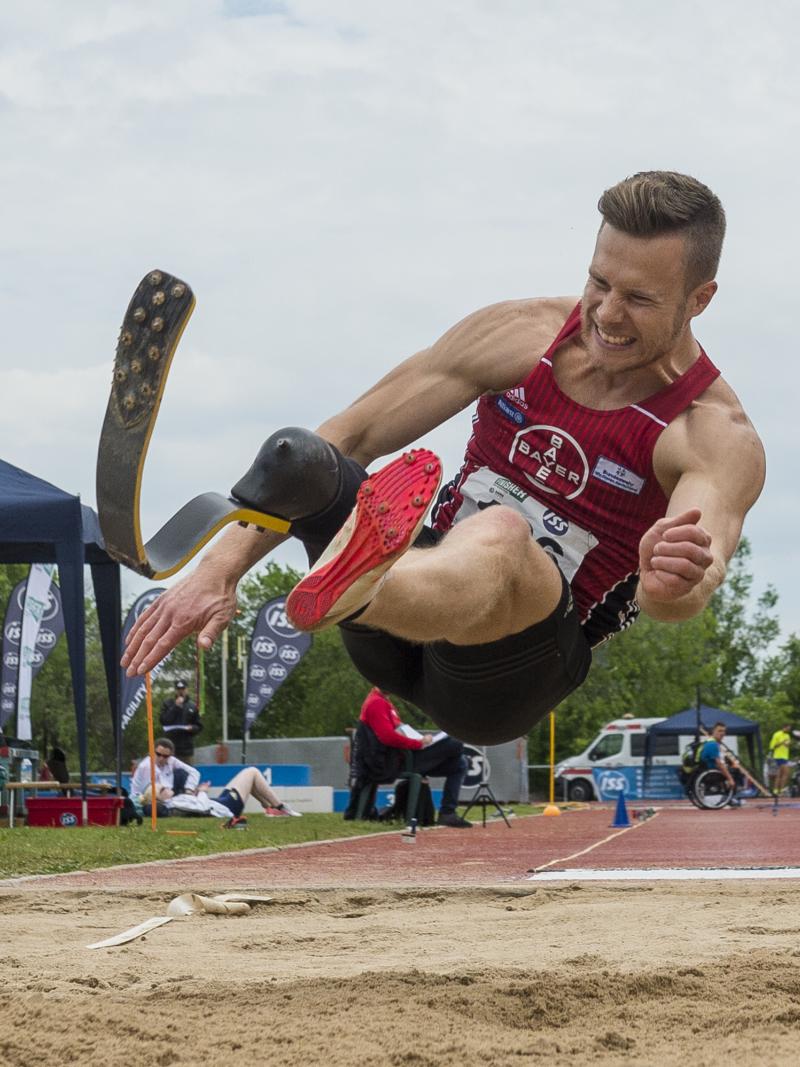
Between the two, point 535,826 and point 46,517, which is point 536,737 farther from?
point 46,517

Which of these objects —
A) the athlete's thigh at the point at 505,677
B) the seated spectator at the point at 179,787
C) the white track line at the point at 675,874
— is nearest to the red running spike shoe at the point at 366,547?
the athlete's thigh at the point at 505,677

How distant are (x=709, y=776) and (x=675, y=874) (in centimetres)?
1399

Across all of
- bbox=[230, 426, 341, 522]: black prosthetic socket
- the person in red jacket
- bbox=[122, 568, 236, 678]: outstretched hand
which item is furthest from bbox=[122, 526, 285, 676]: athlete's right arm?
the person in red jacket

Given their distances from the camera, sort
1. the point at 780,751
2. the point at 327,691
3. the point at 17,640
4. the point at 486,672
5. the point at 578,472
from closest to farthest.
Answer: the point at 486,672
the point at 578,472
the point at 17,640
the point at 780,751
the point at 327,691

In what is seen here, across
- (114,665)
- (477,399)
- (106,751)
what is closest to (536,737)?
(106,751)

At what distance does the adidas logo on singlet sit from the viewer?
13.2 feet

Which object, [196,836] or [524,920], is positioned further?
[196,836]

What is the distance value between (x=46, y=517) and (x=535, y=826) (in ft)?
24.0

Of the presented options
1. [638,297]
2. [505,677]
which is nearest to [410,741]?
[505,677]

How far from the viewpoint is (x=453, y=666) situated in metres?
3.80

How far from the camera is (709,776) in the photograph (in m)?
21.0

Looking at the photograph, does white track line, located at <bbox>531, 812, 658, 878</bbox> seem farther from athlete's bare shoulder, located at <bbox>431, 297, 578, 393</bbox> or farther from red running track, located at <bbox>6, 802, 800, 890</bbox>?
athlete's bare shoulder, located at <bbox>431, 297, 578, 393</bbox>

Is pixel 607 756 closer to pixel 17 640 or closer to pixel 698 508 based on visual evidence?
pixel 17 640

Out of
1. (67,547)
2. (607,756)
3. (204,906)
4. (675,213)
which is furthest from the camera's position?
(607,756)
